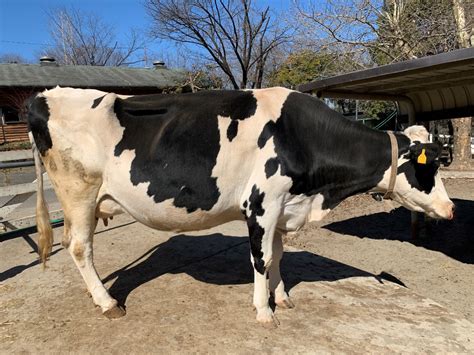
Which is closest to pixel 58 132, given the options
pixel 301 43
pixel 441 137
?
pixel 301 43

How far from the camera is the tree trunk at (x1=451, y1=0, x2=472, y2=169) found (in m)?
11.6

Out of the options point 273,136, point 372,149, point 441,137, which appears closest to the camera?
point 273,136

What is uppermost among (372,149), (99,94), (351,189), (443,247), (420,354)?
(99,94)

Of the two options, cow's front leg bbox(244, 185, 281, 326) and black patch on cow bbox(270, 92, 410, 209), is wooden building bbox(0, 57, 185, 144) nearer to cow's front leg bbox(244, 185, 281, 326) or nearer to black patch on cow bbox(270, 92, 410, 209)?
black patch on cow bbox(270, 92, 410, 209)

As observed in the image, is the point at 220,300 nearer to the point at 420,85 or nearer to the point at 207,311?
the point at 207,311

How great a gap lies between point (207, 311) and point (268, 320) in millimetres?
545

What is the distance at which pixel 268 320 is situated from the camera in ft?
11.4

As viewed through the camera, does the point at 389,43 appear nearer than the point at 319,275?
Result: No

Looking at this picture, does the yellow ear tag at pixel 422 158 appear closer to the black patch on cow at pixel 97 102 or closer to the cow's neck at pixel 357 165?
the cow's neck at pixel 357 165

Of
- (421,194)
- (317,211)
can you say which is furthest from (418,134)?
(317,211)

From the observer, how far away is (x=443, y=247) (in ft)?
22.6

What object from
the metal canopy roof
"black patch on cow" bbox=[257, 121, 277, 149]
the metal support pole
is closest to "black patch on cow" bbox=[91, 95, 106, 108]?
"black patch on cow" bbox=[257, 121, 277, 149]

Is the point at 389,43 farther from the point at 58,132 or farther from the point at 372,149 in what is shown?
the point at 58,132

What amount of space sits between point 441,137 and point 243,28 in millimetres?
12557
